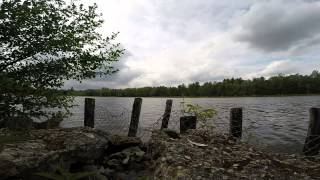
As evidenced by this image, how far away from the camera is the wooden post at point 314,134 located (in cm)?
1025

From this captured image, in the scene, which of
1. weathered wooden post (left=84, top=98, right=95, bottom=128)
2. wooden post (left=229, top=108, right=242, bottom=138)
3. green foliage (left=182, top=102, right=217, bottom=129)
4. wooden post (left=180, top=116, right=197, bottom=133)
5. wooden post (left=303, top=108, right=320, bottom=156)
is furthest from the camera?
weathered wooden post (left=84, top=98, right=95, bottom=128)

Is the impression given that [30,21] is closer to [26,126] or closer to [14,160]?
[26,126]

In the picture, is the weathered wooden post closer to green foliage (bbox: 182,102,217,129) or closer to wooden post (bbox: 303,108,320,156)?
green foliage (bbox: 182,102,217,129)

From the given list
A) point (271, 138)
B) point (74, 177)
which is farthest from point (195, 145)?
point (271, 138)

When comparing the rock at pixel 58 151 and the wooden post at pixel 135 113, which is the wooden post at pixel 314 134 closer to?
the rock at pixel 58 151

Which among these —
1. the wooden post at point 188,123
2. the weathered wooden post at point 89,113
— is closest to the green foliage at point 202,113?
the wooden post at point 188,123

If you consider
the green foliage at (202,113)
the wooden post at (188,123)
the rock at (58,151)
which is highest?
the green foliage at (202,113)

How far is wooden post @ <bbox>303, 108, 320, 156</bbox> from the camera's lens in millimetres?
10250

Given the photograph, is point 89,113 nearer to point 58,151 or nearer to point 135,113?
point 135,113

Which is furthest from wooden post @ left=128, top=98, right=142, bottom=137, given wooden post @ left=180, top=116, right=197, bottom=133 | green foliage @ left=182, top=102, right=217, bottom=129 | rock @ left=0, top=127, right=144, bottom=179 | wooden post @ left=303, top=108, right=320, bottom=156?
wooden post @ left=303, top=108, right=320, bottom=156

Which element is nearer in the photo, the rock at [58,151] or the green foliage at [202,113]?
the rock at [58,151]

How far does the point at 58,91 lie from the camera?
11688 mm

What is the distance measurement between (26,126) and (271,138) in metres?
16.2

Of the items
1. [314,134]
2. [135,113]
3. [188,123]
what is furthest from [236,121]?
[135,113]
